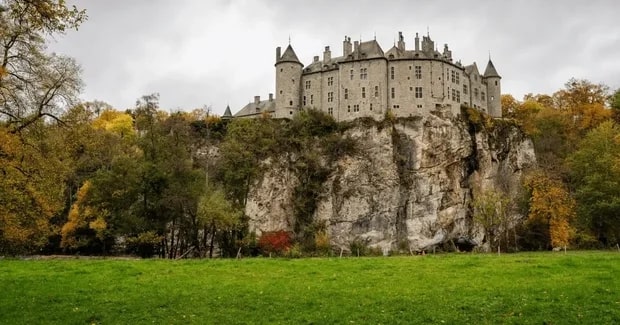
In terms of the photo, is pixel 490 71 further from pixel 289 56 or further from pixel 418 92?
pixel 289 56

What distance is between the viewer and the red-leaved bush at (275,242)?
5700 centimetres

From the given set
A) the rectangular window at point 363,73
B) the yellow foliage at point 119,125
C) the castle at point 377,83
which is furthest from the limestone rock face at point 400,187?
the yellow foliage at point 119,125

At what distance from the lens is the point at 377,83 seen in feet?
234

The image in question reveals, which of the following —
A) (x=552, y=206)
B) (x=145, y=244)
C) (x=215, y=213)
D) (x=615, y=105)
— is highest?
(x=615, y=105)

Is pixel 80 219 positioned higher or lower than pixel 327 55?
lower

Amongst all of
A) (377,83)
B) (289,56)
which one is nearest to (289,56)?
(289,56)

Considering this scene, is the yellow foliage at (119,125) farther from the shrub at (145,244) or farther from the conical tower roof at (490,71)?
the conical tower roof at (490,71)

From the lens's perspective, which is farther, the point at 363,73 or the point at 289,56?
the point at 289,56

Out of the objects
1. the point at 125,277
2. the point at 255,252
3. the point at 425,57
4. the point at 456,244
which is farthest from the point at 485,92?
the point at 125,277

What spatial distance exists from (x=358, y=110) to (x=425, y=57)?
10.7 meters

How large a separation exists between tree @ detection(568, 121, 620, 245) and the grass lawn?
95.5ft

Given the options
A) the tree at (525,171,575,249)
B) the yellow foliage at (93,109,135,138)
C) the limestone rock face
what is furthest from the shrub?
the tree at (525,171,575,249)

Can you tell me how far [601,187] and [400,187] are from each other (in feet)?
65.8

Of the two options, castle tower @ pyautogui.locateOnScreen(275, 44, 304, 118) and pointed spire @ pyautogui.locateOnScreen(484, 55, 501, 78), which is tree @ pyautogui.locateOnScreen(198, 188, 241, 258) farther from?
pointed spire @ pyautogui.locateOnScreen(484, 55, 501, 78)
